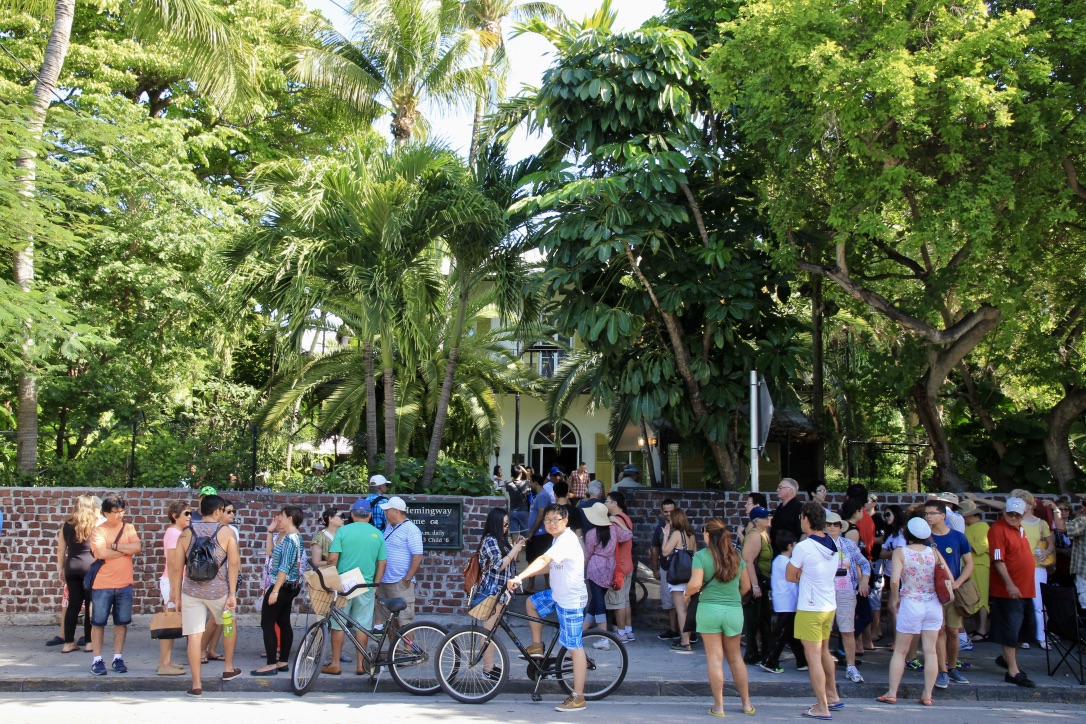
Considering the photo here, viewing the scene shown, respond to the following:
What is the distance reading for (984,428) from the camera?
15617 millimetres

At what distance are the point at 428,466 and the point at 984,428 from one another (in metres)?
9.94

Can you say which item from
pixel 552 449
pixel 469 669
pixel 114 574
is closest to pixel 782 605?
pixel 469 669

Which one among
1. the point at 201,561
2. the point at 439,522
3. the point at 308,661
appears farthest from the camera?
the point at 439,522

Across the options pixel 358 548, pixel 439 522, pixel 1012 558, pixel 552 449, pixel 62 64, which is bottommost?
pixel 1012 558

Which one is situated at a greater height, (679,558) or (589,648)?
(679,558)

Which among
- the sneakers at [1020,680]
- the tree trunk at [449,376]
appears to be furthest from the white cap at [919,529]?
the tree trunk at [449,376]

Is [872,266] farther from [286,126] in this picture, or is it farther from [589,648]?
[286,126]

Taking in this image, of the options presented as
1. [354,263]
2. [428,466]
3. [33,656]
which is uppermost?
[354,263]

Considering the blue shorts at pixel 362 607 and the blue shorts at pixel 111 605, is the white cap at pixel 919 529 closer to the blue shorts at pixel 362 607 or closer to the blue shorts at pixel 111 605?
the blue shorts at pixel 362 607

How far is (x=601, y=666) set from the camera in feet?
26.3

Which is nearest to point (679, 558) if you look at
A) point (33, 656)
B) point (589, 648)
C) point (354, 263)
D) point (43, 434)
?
point (589, 648)

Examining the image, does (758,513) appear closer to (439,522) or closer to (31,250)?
(439,522)

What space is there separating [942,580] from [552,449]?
21713mm

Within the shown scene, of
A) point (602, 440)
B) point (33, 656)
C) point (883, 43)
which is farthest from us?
point (602, 440)
